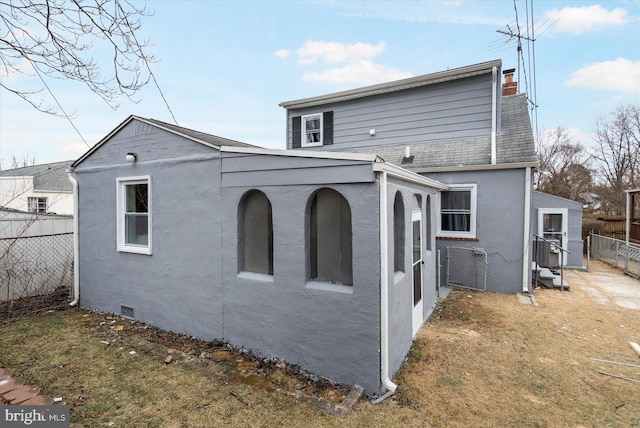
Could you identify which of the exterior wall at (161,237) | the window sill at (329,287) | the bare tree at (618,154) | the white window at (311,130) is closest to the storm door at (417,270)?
the window sill at (329,287)

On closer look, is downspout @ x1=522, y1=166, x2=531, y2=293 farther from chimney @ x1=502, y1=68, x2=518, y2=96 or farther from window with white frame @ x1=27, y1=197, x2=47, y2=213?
window with white frame @ x1=27, y1=197, x2=47, y2=213

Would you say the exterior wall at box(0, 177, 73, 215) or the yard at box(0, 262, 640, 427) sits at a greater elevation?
the exterior wall at box(0, 177, 73, 215)

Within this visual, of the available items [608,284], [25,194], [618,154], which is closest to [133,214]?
[608,284]

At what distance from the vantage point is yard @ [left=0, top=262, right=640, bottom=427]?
294 cm

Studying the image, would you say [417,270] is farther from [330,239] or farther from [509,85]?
[509,85]

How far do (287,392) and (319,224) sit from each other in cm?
192

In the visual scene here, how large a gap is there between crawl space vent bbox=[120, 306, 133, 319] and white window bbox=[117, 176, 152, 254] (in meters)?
1.07

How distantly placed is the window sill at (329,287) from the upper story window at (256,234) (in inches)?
30.1

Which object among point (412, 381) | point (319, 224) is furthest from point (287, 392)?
point (319, 224)

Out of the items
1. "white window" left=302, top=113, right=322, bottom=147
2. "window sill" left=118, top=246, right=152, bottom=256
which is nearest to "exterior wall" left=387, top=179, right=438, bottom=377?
"window sill" left=118, top=246, right=152, bottom=256

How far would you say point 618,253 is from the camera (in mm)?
10695

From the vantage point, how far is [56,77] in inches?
139

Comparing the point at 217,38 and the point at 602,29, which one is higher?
the point at 602,29

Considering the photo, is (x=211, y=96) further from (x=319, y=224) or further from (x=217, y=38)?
(x=319, y=224)
